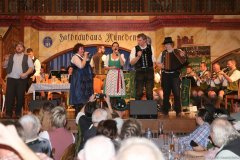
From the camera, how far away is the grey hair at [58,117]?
16.0ft

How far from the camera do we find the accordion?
8234 millimetres

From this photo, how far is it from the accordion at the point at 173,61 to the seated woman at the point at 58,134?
11.9ft

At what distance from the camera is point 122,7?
14.5 meters

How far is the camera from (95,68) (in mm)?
13703

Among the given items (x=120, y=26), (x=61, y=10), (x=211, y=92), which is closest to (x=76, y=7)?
(x=61, y=10)

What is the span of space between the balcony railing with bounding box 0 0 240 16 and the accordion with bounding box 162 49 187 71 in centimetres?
579

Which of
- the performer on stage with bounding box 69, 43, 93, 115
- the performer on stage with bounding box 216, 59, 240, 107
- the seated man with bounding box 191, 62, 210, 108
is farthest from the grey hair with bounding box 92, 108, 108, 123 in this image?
the performer on stage with bounding box 216, 59, 240, 107

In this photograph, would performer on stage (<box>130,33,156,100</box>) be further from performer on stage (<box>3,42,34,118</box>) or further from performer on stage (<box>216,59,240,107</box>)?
performer on stage (<box>216,59,240,107</box>)

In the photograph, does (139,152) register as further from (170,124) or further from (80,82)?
(80,82)

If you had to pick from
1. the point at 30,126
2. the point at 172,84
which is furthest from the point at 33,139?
the point at 172,84

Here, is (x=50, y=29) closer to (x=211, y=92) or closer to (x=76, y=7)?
(x=76, y=7)


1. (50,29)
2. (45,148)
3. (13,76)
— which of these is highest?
(50,29)

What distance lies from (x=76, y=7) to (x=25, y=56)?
22.1 feet

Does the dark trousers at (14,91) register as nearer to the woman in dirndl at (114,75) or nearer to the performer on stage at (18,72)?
the performer on stage at (18,72)
